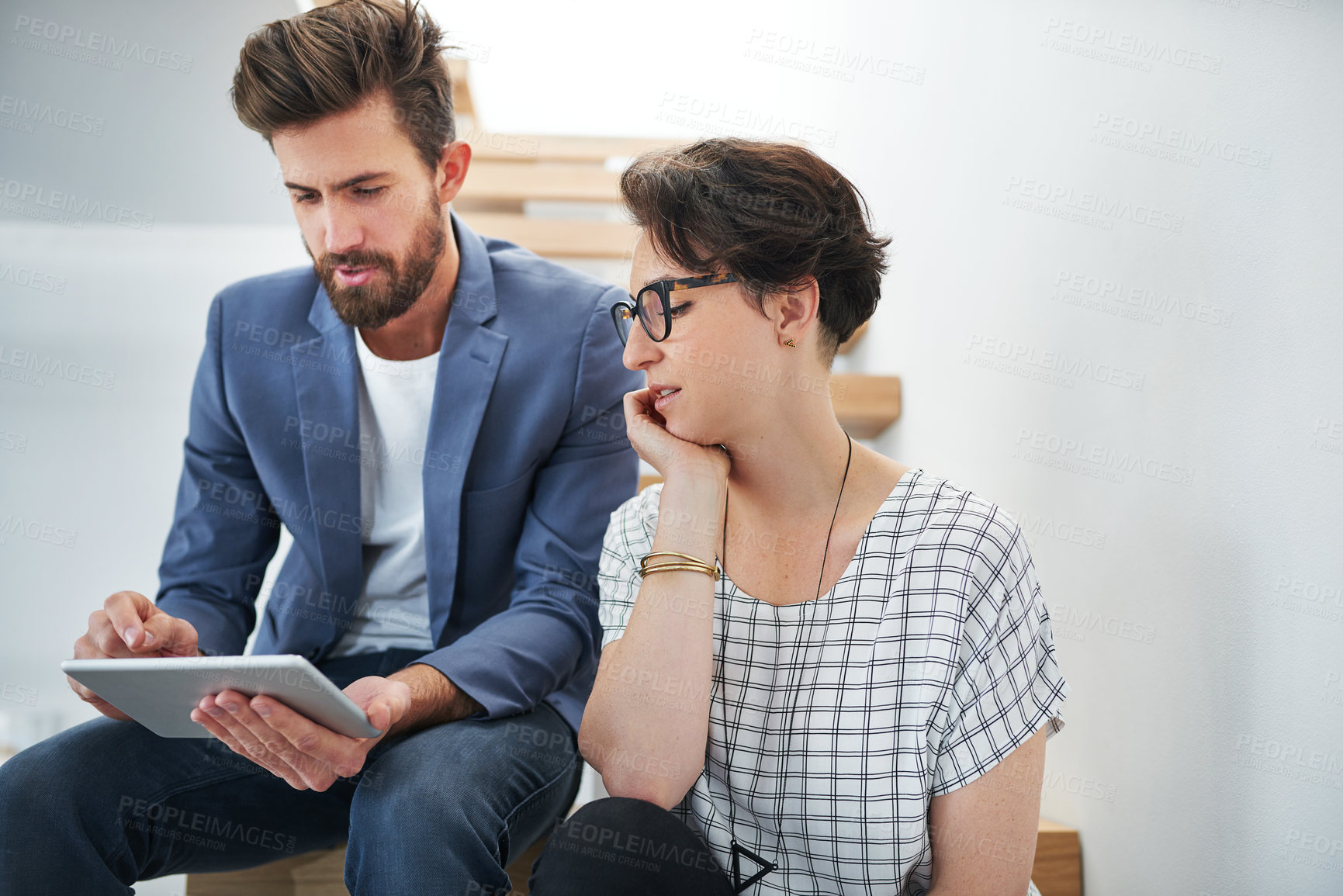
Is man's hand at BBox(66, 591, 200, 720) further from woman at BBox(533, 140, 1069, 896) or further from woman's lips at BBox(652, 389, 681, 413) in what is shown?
woman's lips at BBox(652, 389, 681, 413)

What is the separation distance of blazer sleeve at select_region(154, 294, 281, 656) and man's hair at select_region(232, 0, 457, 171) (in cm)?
35

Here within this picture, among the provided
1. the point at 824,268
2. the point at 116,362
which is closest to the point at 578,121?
the point at 116,362

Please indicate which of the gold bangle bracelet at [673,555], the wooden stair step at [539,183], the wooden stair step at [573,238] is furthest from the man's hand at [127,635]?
the wooden stair step at [539,183]

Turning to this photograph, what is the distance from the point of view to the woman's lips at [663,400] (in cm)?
113

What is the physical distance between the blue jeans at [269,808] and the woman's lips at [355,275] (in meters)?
0.68

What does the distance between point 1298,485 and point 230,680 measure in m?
1.08

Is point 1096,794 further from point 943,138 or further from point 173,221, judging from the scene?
point 173,221

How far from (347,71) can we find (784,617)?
1.01 meters

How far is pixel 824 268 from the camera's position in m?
1.13

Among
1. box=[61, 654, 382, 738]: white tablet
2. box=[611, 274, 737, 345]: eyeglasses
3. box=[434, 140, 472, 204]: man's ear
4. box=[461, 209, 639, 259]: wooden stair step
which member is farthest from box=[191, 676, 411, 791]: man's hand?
box=[461, 209, 639, 259]: wooden stair step

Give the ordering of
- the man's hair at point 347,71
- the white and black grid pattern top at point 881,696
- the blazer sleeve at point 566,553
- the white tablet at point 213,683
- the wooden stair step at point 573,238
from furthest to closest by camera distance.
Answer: the wooden stair step at point 573,238
the man's hair at point 347,71
the blazer sleeve at point 566,553
the white and black grid pattern top at point 881,696
the white tablet at point 213,683

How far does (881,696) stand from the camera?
99cm

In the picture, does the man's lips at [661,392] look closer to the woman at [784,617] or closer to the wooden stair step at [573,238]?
the woman at [784,617]

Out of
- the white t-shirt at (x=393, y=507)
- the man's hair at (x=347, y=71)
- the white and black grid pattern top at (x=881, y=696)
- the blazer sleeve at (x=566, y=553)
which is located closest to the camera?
the white and black grid pattern top at (x=881, y=696)
